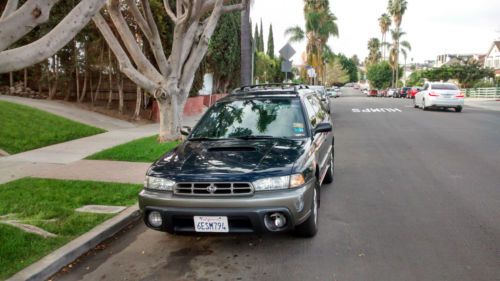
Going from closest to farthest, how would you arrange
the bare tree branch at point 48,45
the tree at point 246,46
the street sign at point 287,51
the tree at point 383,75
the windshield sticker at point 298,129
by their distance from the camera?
the bare tree branch at point 48,45
the windshield sticker at point 298,129
the tree at point 246,46
the street sign at point 287,51
the tree at point 383,75

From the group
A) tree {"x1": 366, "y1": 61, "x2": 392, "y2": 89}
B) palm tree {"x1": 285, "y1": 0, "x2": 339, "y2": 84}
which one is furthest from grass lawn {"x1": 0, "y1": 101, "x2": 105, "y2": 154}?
tree {"x1": 366, "y1": 61, "x2": 392, "y2": 89}

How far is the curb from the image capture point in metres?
4.01

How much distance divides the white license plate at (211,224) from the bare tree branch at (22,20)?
2.50m

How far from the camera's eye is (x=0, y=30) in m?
4.35

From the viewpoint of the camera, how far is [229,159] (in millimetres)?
4648

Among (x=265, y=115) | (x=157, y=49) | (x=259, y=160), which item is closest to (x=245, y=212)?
(x=259, y=160)

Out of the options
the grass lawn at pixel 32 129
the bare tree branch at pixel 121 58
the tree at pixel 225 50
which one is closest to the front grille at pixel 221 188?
the bare tree branch at pixel 121 58

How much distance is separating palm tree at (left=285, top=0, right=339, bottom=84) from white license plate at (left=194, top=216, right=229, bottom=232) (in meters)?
45.3

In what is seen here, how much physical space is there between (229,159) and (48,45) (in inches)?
86.1

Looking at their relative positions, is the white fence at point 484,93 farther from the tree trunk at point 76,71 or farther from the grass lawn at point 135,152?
the grass lawn at point 135,152

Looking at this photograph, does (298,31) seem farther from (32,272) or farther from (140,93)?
(32,272)

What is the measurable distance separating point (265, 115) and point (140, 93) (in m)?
12.8

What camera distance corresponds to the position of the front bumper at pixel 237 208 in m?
4.20

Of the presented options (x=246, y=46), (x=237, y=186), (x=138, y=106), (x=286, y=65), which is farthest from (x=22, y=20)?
(x=138, y=106)
